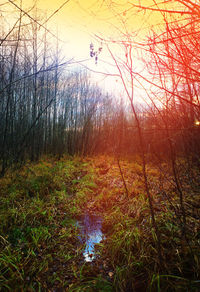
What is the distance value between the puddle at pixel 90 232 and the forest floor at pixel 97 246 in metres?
0.08

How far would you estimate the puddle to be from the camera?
7.55ft

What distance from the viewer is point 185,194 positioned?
3.04 m

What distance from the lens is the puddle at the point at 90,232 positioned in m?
2.30

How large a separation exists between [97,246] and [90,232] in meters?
0.44

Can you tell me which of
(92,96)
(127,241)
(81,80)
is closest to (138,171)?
(127,241)

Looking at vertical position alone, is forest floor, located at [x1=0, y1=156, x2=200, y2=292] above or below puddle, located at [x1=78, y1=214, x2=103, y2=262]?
above

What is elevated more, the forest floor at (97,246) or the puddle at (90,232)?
the forest floor at (97,246)

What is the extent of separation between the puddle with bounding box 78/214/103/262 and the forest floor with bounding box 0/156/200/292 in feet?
0.25

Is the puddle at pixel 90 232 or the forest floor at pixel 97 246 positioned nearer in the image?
the forest floor at pixel 97 246

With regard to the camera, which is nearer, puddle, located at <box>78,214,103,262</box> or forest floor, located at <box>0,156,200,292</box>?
forest floor, located at <box>0,156,200,292</box>

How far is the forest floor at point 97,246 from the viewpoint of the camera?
62.7 inches

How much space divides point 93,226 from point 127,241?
1088mm

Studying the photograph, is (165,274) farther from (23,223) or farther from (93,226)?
(23,223)

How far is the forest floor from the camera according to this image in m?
1.59
